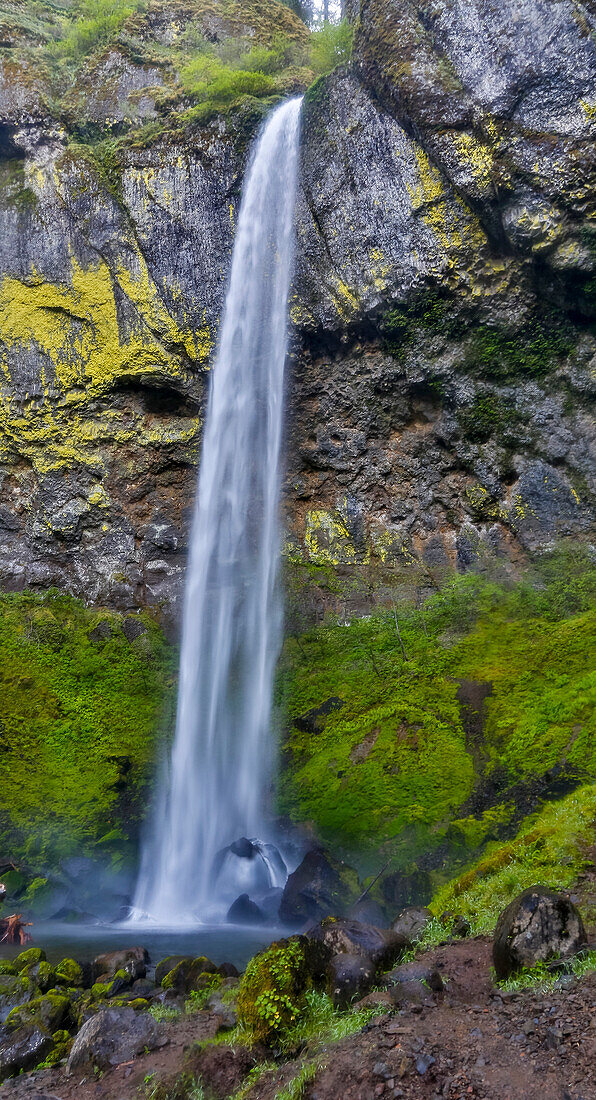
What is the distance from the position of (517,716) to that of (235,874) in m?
5.34

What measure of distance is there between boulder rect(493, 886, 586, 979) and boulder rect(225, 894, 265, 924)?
5972mm

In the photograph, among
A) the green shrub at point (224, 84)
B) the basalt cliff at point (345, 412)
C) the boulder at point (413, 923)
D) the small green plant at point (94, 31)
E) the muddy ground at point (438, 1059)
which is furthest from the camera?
the small green plant at point (94, 31)

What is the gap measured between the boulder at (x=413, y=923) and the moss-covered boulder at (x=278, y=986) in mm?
1372

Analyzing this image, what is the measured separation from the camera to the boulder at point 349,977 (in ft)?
13.4

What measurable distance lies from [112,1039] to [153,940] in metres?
4.24

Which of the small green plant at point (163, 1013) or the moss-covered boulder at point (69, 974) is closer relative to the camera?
the small green plant at point (163, 1013)

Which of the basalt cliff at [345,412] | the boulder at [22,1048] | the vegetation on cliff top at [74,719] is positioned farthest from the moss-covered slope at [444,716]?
the boulder at [22,1048]

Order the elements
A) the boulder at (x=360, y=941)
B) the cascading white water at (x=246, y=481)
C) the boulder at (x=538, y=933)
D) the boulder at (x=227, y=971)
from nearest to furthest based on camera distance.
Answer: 1. the boulder at (x=538, y=933)
2. the boulder at (x=360, y=941)
3. the boulder at (x=227, y=971)
4. the cascading white water at (x=246, y=481)

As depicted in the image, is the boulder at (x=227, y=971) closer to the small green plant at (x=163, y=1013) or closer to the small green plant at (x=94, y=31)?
the small green plant at (x=163, y=1013)

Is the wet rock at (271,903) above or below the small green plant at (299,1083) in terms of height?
below

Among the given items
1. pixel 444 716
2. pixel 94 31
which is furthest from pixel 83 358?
pixel 444 716

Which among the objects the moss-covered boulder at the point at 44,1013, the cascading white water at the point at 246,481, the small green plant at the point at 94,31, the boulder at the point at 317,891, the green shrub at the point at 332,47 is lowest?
the boulder at the point at 317,891

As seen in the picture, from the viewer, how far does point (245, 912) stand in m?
9.12

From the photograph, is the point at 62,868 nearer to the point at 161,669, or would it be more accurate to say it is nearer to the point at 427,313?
the point at 161,669
